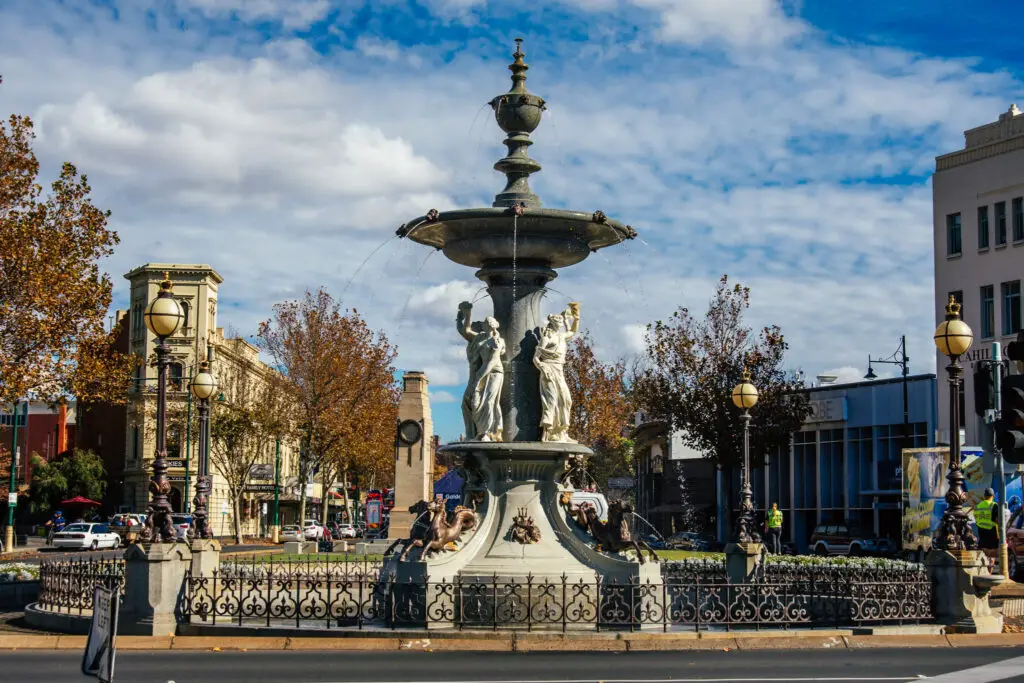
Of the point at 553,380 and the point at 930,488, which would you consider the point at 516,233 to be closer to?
the point at 553,380

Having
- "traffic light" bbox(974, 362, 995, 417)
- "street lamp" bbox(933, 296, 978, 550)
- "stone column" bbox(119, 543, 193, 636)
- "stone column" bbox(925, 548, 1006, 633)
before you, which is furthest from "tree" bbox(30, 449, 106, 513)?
"traffic light" bbox(974, 362, 995, 417)

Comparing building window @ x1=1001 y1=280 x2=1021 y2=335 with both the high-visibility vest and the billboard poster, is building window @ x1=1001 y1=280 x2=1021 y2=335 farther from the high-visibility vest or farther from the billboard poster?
the high-visibility vest

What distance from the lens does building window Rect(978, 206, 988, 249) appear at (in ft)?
169

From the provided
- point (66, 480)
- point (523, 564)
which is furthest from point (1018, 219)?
point (66, 480)

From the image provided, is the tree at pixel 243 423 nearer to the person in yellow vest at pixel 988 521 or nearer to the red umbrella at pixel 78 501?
the red umbrella at pixel 78 501

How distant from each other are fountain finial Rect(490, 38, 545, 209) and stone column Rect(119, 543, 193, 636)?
6.90m

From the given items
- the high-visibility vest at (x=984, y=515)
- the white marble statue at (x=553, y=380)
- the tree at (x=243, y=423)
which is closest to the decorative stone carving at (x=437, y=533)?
the white marble statue at (x=553, y=380)

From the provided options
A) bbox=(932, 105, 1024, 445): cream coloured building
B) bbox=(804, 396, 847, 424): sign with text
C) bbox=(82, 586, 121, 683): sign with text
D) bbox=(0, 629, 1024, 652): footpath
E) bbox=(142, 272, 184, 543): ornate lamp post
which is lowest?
bbox=(0, 629, 1024, 652): footpath

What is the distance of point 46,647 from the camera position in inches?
634

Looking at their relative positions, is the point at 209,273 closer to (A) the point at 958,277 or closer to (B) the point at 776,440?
(B) the point at 776,440

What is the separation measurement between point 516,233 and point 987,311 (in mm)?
37193

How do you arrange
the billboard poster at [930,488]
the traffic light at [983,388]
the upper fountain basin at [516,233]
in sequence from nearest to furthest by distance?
1. the traffic light at [983,388]
2. the upper fountain basin at [516,233]
3. the billboard poster at [930,488]

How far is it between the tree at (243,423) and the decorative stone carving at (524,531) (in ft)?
141

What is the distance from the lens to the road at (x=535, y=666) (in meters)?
13.4
